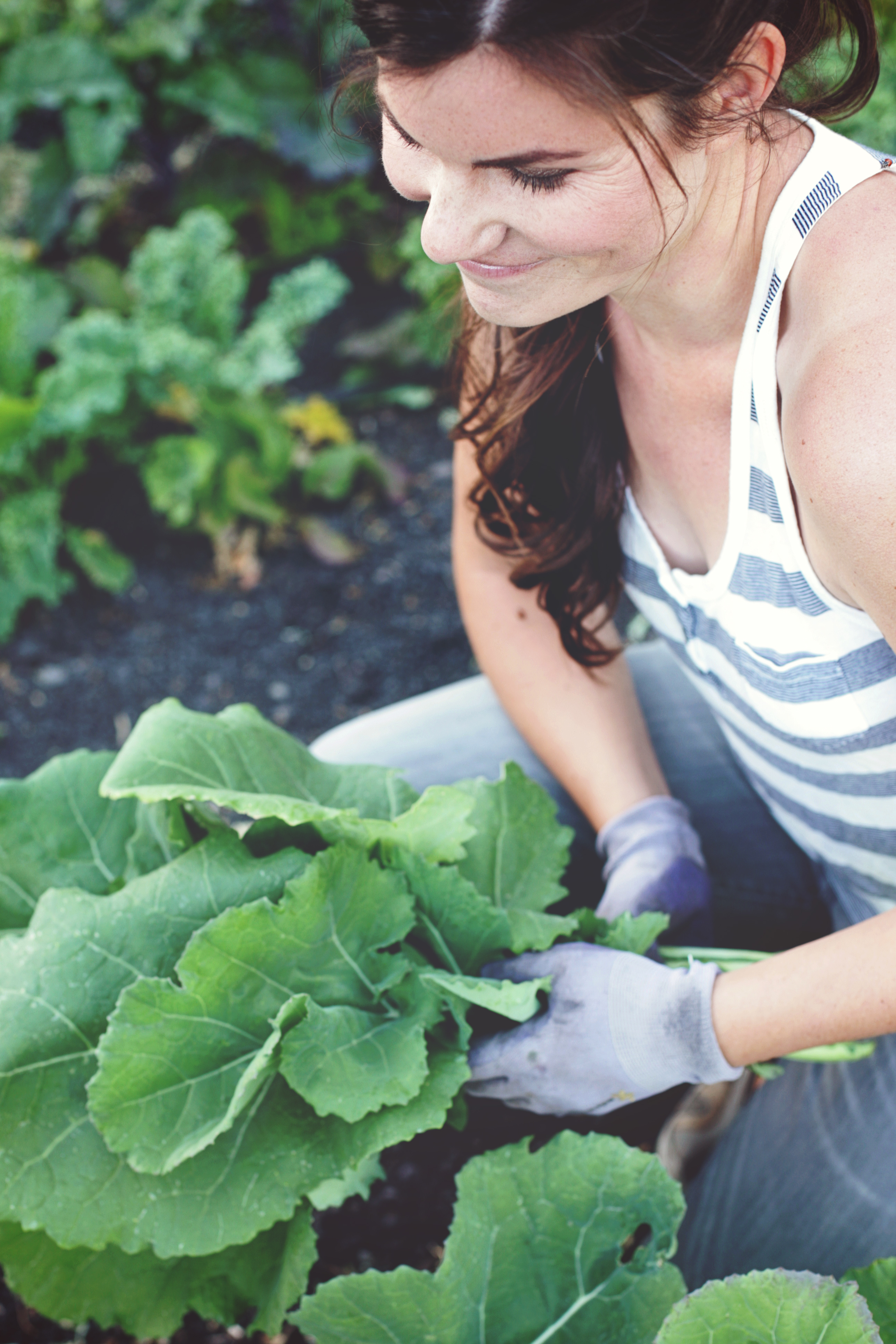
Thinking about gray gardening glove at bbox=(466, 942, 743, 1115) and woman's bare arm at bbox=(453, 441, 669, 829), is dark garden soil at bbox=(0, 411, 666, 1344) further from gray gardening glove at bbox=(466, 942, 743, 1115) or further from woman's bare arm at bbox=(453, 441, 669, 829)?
gray gardening glove at bbox=(466, 942, 743, 1115)

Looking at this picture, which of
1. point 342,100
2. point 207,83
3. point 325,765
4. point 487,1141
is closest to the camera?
point 342,100

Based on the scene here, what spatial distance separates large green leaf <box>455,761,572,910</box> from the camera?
1442 mm

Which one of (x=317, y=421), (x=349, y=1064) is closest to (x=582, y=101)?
(x=349, y=1064)

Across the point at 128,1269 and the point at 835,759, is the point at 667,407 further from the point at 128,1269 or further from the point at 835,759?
the point at 128,1269

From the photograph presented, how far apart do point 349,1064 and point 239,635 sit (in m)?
1.89

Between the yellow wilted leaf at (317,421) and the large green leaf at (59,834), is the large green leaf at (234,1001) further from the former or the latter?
the yellow wilted leaf at (317,421)

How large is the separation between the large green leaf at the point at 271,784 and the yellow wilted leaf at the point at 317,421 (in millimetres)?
1843

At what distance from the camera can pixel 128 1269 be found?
1.30m

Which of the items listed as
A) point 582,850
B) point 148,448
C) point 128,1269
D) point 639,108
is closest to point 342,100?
point 639,108

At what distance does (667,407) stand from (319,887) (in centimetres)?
71

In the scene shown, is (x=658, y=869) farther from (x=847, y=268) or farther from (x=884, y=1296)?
(x=847, y=268)

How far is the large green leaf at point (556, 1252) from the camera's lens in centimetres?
119

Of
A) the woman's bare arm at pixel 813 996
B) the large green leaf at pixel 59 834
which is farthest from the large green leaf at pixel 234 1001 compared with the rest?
the woman's bare arm at pixel 813 996

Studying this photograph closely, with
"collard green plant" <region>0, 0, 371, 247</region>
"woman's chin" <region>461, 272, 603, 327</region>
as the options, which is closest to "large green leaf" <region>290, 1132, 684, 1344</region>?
"woman's chin" <region>461, 272, 603, 327</region>
